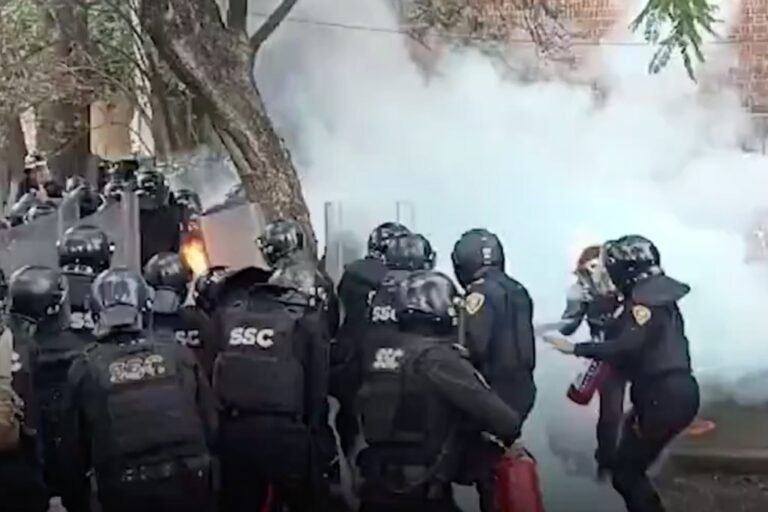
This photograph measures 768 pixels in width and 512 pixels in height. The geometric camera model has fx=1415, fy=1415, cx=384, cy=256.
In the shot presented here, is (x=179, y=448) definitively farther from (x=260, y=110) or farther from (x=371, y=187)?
(x=371, y=187)

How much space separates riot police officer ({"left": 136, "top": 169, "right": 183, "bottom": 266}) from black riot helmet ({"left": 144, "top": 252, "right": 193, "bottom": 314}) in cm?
196

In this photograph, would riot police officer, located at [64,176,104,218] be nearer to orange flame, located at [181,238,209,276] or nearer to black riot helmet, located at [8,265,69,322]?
orange flame, located at [181,238,209,276]

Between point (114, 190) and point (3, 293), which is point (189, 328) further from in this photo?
point (114, 190)

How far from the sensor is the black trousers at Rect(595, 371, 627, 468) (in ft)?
21.8

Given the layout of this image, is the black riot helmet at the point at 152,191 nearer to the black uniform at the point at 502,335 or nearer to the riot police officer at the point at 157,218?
the riot police officer at the point at 157,218

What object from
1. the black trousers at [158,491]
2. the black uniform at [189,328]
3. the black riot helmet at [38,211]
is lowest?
the black trousers at [158,491]

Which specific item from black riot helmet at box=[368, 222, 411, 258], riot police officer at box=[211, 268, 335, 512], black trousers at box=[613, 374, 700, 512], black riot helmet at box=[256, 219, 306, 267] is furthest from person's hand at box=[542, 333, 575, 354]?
riot police officer at box=[211, 268, 335, 512]

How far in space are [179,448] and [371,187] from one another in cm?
521

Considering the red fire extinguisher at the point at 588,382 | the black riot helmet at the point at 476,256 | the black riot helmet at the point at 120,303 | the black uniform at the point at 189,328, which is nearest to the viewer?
the black riot helmet at the point at 120,303

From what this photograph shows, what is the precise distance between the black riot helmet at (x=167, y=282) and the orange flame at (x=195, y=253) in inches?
77.2

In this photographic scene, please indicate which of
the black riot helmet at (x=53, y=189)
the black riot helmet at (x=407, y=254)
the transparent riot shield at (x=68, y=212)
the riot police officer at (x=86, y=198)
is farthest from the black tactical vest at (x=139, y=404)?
the black riot helmet at (x=53, y=189)

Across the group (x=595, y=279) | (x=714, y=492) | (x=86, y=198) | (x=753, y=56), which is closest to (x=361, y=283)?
(x=595, y=279)

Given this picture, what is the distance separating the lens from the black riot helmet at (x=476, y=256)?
6.61m

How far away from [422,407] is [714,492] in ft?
8.27
